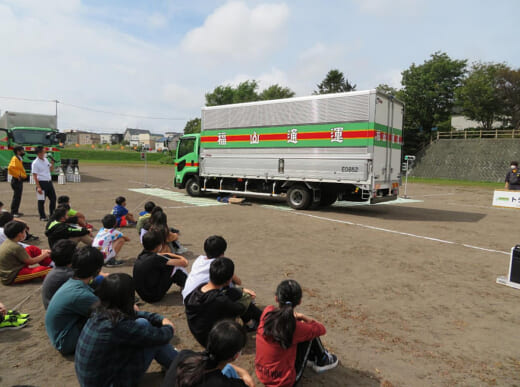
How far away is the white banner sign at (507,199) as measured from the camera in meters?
13.6

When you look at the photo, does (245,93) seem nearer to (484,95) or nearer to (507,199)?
(484,95)

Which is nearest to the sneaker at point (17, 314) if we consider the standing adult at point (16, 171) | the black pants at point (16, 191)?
the standing adult at point (16, 171)

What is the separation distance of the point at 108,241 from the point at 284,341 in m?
4.17

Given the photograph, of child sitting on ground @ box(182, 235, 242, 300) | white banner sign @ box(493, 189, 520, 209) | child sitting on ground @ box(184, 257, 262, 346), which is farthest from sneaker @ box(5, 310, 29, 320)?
white banner sign @ box(493, 189, 520, 209)

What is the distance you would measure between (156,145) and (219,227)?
123273 mm

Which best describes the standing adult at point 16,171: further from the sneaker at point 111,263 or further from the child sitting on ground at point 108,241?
the sneaker at point 111,263

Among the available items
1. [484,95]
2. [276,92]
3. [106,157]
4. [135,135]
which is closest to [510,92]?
[484,95]

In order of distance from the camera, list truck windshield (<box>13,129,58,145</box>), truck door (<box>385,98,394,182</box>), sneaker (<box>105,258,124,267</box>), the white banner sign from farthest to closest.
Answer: truck windshield (<box>13,129,58,145</box>)
the white banner sign
truck door (<box>385,98,394,182</box>)
sneaker (<box>105,258,124,267</box>)

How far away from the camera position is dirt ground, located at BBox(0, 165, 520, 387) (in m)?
3.07

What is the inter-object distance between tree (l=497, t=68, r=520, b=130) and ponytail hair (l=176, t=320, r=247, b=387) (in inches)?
1989

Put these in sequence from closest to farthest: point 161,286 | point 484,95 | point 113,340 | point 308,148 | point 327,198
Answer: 1. point 113,340
2. point 161,286
3. point 308,148
4. point 327,198
5. point 484,95

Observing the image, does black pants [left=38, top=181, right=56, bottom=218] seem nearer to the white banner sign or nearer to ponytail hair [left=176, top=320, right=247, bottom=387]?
ponytail hair [left=176, top=320, right=247, bottom=387]

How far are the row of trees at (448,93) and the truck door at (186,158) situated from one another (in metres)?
36.1

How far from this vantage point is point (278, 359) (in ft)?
8.34
